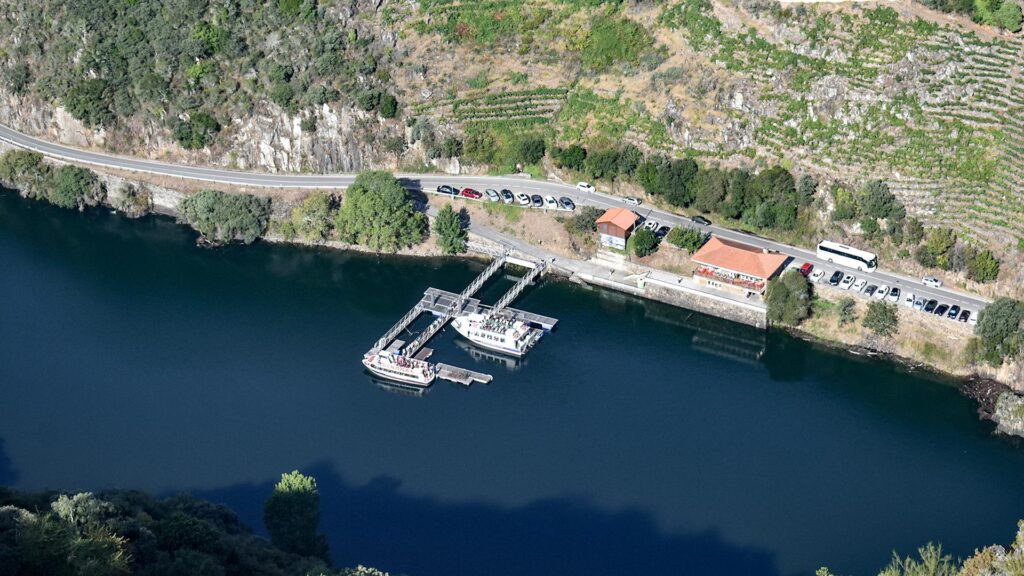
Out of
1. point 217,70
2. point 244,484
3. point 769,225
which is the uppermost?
point 217,70

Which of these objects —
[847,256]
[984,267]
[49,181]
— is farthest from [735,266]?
[49,181]

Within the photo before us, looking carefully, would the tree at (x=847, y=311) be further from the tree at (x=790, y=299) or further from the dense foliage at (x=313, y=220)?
the dense foliage at (x=313, y=220)

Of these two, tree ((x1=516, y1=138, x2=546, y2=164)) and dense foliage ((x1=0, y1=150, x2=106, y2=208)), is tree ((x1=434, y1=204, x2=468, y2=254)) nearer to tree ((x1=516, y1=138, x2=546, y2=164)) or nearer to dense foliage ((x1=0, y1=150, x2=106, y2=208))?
tree ((x1=516, y1=138, x2=546, y2=164))

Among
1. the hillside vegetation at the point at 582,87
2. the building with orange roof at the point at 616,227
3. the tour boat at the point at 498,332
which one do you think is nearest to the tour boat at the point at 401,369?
the tour boat at the point at 498,332

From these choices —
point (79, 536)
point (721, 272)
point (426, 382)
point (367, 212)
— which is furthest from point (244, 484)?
point (721, 272)

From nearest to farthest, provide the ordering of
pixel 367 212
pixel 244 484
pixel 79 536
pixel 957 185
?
pixel 79 536 → pixel 244 484 → pixel 957 185 → pixel 367 212

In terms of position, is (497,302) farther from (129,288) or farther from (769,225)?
(129,288)
